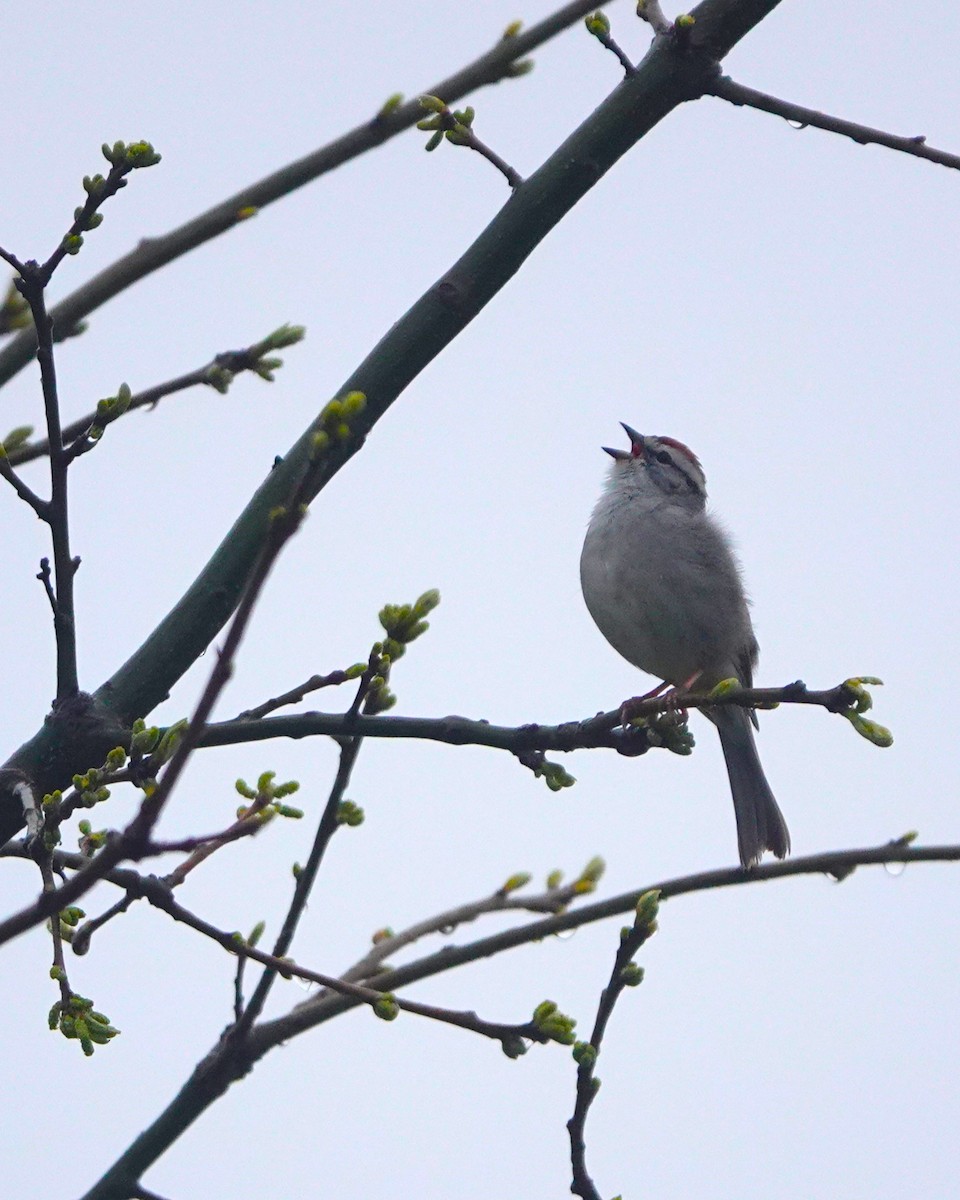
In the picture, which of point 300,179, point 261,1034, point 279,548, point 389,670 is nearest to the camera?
point 279,548

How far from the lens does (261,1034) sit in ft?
10.5

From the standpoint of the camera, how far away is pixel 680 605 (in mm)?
6176

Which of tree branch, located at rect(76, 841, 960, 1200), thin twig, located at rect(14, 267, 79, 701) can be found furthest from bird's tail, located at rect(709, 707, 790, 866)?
thin twig, located at rect(14, 267, 79, 701)

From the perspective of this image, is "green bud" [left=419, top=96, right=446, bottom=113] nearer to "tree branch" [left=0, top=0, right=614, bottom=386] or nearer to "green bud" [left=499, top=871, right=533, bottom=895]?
"tree branch" [left=0, top=0, right=614, bottom=386]

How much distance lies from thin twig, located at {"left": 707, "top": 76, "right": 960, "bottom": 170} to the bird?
3100mm

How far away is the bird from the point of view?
620 centimetres

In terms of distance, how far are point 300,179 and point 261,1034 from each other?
2.30 meters

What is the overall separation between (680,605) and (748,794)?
1.10m

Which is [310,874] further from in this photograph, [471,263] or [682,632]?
[682,632]

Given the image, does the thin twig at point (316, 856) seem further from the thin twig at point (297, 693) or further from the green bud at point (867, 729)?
the green bud at point (867, 729)

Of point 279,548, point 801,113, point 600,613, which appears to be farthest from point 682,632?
point 279,548

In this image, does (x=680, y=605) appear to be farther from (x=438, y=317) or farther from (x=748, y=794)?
(x=438, y=317)

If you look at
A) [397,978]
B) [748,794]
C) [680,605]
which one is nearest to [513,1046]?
[397,978]

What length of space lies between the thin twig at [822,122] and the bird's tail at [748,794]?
3.16m
